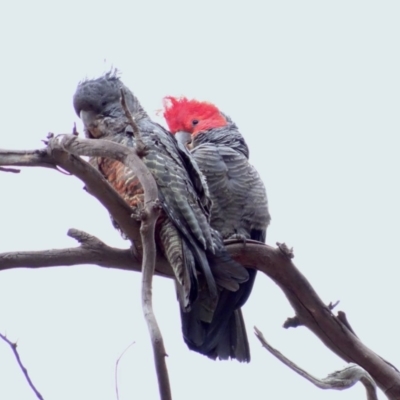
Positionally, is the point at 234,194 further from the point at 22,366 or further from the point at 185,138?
the point at 22,366

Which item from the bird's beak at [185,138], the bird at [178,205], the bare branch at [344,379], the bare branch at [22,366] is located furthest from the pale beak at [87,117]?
the bare branch at [22,366]

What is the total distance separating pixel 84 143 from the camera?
2.92 m

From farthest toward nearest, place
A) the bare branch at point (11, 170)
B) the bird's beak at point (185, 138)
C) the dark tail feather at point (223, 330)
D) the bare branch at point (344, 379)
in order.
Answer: the bird's beak at point (185, 138), the dark tail feather at point (223, 330), the bare branch at point (344, 379), the bare branch at point (11, 170)

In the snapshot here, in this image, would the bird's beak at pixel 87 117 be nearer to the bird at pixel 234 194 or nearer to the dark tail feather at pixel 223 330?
the bird at pixel 234 194

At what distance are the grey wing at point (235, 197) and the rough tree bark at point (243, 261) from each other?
3.24 ft

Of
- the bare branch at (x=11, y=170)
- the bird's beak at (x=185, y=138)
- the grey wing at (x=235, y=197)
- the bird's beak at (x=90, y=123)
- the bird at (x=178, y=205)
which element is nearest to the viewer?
the bare branch at (x=11, y=170)

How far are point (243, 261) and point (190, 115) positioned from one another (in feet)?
7.46

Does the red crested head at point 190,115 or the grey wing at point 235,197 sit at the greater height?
the red crested head at point 190,115

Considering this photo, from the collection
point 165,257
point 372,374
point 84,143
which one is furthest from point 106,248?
point 372,374

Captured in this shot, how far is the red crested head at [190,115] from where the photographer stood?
601 centimetres

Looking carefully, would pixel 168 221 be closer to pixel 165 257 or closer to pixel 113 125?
pixel 165 257

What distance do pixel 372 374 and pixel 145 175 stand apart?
172 cm

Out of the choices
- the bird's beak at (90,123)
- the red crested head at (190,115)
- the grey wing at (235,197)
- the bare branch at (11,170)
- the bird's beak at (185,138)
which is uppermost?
the red crested head at (190,115)

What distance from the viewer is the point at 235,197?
5.22 metres
